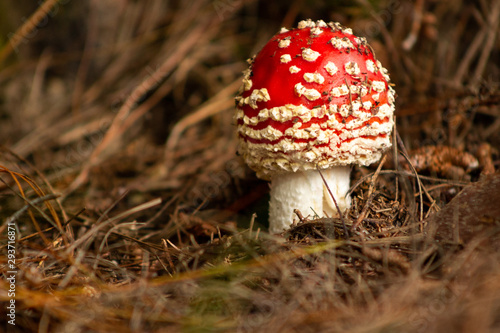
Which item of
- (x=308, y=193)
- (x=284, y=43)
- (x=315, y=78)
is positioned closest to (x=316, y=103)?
(x=315, y=78)

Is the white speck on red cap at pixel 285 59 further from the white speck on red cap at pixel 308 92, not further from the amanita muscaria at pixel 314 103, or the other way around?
the white speck on red cap at pixel 308 92

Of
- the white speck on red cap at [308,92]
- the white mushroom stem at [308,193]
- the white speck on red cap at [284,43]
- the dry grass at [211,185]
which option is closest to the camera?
the dry grass at [211,185]

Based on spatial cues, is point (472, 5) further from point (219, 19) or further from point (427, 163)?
point (219, 19)

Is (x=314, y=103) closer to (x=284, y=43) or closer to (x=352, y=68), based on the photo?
(x=352, y=68)

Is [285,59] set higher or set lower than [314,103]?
higher

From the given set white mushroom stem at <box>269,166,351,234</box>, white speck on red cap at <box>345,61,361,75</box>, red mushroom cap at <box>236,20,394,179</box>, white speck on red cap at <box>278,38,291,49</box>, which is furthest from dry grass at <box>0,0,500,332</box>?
white speck on red cap at <box>278,38,291,49</box>

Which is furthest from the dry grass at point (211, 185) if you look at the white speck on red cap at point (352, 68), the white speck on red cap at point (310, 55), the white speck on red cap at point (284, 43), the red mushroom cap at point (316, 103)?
the white speck on red cap at point (284, 43)

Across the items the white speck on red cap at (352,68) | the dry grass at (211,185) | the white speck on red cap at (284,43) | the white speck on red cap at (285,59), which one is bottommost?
the dry grass at (211,185)
